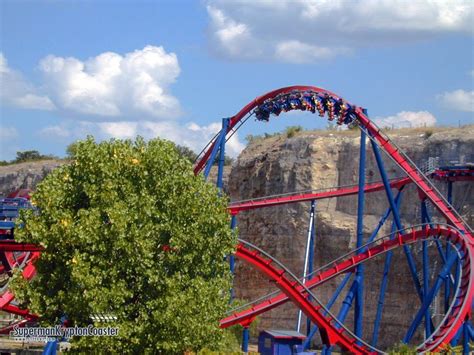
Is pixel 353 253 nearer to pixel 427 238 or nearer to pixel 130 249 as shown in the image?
pixel 427 238

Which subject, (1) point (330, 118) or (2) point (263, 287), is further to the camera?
(2) point (263, 287)

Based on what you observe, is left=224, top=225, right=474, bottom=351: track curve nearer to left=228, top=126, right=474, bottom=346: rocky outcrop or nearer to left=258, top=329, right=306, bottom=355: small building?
left=258, top=329, right=306, bottom=355: small building

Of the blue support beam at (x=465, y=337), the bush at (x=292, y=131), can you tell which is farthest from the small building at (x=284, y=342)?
the bush at (x=292, y=131)

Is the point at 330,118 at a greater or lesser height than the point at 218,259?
greater

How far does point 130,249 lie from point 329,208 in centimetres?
2260

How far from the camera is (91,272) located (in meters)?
16.7

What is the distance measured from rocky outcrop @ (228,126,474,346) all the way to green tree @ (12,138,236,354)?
57.1ft

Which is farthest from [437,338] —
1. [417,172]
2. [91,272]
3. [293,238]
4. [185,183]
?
[293,238]

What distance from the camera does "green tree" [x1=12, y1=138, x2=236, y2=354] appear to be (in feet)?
54.8

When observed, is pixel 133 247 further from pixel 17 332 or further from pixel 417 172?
pixel 417 172

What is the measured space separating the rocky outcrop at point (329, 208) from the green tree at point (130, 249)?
17.4 m

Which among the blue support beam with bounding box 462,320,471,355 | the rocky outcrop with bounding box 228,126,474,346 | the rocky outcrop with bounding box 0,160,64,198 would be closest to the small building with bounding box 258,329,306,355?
the blue support beam with bounding box 462,320,471,355

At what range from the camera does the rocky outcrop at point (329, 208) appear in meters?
34.4

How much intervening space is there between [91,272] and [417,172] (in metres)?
12.3
